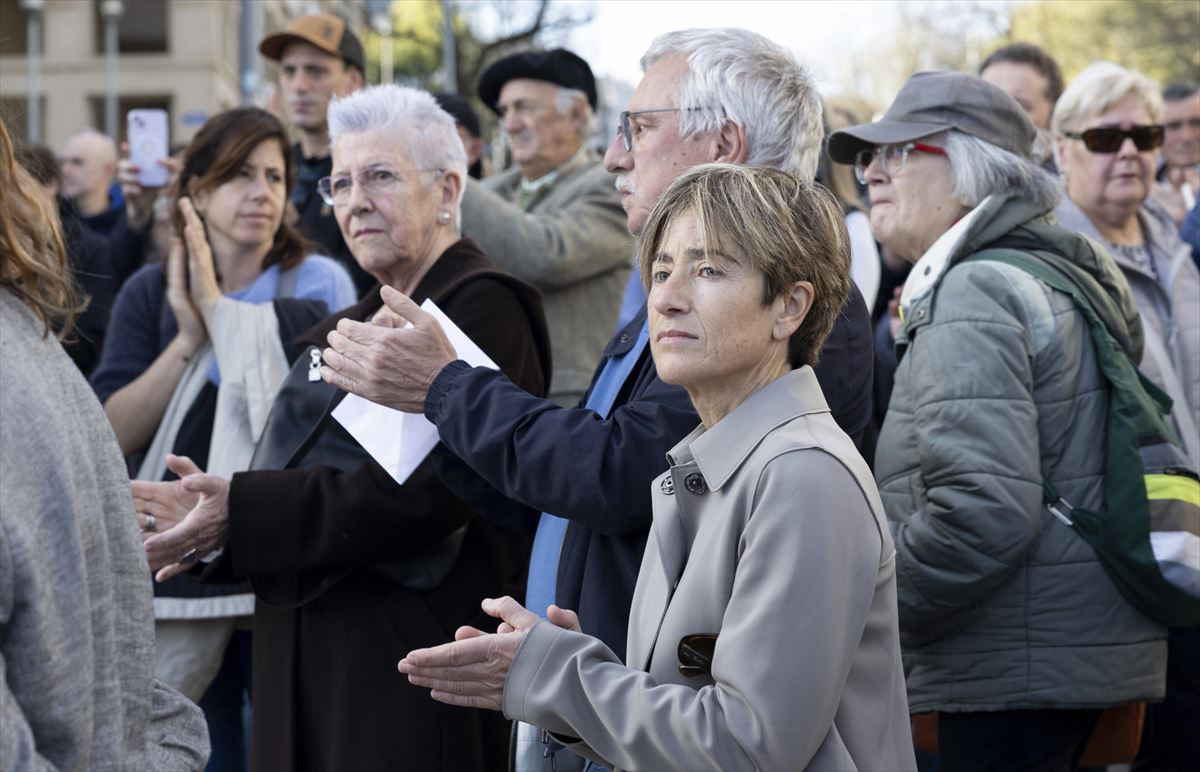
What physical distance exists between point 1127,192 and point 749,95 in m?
2.22

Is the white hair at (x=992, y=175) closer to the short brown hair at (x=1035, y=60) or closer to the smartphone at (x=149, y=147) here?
the short brown hair at (x=1035, y=60)

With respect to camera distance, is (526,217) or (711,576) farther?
(526,217)

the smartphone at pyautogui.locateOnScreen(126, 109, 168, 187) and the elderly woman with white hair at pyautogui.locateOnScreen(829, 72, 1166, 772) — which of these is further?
the smartphone at pyautogui.locateOnScreen(126, 109, 168, 187)

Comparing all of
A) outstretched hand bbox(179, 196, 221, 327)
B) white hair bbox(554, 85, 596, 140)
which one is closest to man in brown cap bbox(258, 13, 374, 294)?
white hair bbox(554, 85, 596, 140)

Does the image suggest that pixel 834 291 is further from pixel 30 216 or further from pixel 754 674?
pixel 30 216

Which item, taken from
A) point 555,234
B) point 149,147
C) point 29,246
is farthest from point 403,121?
point 149,147

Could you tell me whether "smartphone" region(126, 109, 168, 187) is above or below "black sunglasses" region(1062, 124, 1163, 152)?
below

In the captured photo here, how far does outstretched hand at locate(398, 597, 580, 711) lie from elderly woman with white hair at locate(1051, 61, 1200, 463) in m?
2.90

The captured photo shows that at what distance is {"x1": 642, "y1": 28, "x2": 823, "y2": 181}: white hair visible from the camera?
3088mm

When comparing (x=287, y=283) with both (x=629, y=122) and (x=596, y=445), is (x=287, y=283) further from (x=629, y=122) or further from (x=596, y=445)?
(x=596, y=445)

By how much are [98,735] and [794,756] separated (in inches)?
40.4

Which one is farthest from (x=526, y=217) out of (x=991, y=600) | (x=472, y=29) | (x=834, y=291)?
(x=472, y=29)

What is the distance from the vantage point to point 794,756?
6.78ft

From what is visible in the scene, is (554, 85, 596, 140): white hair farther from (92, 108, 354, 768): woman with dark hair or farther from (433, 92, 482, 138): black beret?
(92, 108, 354, 768): woman with dark hair
